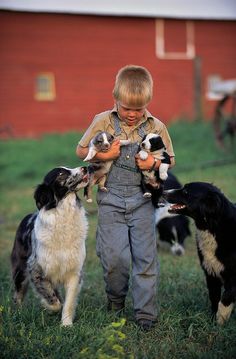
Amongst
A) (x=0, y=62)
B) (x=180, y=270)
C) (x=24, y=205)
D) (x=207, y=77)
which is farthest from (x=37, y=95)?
(x=180, y=270)

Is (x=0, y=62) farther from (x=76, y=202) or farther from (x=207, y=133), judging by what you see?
(x=76, y=202)

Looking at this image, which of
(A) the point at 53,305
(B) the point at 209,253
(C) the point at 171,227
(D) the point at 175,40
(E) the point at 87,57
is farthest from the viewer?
(D) the point at 175,40

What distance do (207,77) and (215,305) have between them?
22.0 m

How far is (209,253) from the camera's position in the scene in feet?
18.0

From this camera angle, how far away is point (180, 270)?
729cm

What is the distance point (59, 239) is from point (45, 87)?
64.9ft

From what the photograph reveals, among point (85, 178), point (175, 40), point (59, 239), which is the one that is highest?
point (175, 40)

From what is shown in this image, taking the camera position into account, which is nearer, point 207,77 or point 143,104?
point 143,104

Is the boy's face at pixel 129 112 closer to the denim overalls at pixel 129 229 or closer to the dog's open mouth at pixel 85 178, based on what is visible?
the denim overalls at pixel 129 229

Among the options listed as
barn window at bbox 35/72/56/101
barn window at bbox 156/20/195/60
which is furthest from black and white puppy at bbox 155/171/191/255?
barn window at bbox 156/20/195/60

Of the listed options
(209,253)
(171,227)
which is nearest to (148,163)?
(209,253)

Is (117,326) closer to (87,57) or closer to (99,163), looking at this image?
(99,163)

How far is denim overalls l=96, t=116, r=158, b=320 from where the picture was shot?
17.2 ft

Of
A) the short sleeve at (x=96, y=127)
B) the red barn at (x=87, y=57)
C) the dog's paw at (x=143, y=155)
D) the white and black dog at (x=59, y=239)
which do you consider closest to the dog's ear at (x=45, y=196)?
the white and black dog at (x=59, y=239)
